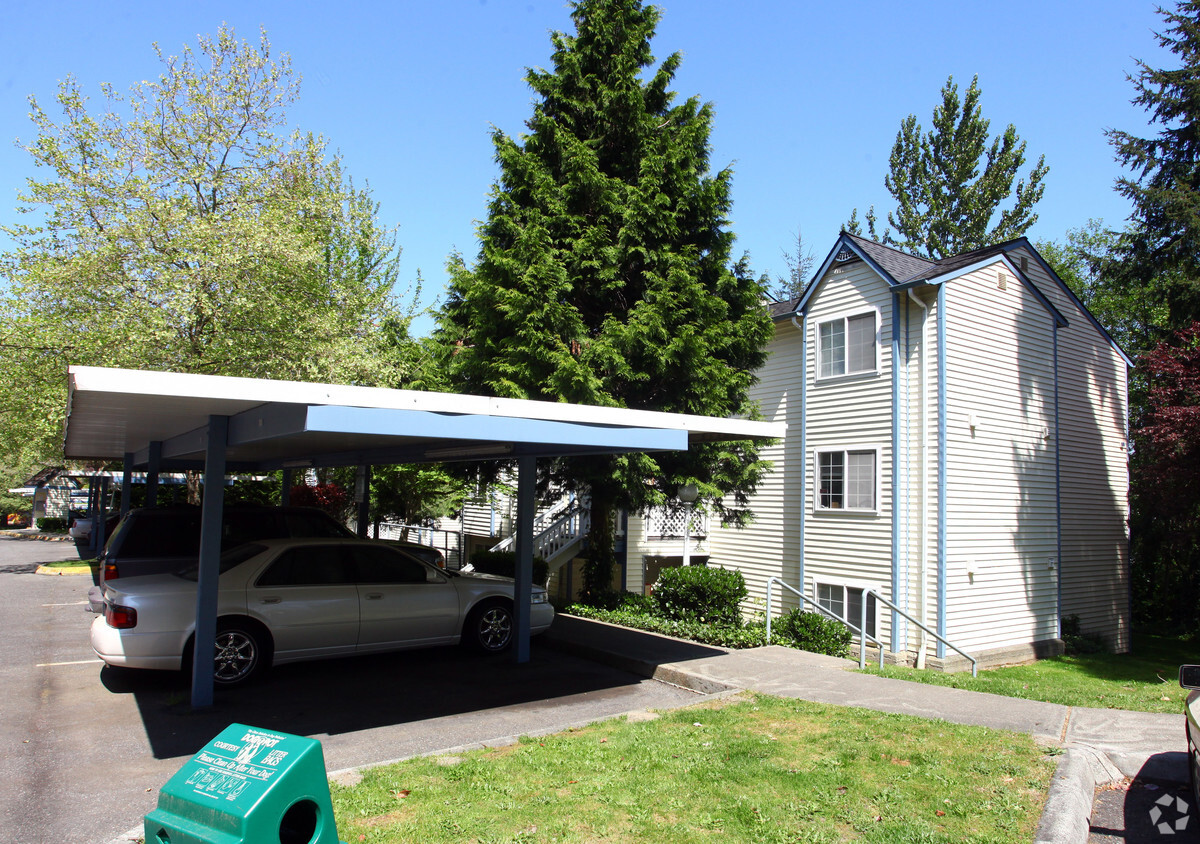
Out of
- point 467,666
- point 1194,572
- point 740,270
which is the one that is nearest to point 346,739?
point 467,666

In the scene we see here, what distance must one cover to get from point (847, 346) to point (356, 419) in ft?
42.4

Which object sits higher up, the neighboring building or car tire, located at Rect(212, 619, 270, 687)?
the neighboring building

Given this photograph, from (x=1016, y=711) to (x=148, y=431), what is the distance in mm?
11311

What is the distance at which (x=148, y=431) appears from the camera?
11.5 metres

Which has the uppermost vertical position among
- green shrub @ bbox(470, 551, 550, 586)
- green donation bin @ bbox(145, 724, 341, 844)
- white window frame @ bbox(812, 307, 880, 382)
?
white window frame @ bbox(812, 307, 880, 382)

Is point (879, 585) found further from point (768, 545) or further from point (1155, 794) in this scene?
point (1155, 794)

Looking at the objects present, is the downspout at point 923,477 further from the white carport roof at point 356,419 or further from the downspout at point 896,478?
the white carport roof at point 356,419

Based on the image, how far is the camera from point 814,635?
12867 mm

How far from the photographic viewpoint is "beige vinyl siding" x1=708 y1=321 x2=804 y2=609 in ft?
59.6

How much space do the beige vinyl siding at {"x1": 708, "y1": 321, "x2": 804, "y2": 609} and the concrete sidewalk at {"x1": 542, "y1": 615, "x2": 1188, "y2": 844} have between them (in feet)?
23.3

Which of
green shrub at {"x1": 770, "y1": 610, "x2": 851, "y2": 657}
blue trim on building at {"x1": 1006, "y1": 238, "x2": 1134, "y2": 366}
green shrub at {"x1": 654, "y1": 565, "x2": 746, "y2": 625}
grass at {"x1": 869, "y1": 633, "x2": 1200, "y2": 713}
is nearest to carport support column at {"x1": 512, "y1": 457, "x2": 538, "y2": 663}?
grass at {"x1": 869, "y1": 633, "x2": 1200, "y2": 713}

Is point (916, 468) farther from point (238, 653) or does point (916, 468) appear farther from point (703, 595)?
point (238, 653)

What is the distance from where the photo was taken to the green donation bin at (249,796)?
9.36ft

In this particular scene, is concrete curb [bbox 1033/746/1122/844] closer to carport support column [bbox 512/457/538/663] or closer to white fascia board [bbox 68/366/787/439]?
white fascia board [bbox 68/366/787/439]
